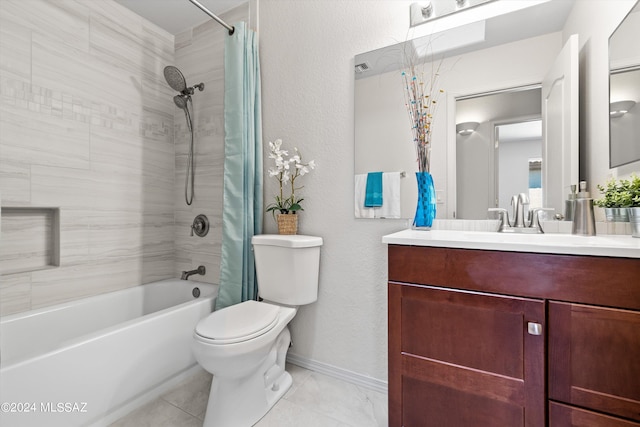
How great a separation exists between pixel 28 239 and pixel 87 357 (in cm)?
93

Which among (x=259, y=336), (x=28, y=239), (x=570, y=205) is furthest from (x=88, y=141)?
(x=570, y=205)

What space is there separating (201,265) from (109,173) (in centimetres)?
91

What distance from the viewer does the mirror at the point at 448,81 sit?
127cm

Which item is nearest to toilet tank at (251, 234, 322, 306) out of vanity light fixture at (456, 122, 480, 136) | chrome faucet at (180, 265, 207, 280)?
chrome faucet at (180, 265, 207, 280)

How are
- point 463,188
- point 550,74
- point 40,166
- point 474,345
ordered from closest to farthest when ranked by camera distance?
point 474,345 → point 550,74 → point 463,188 → point 40,166

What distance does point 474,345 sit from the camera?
975 mm

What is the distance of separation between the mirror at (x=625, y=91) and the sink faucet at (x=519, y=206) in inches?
11.9

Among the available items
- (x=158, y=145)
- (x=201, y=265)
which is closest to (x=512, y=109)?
(x=201, y=265)

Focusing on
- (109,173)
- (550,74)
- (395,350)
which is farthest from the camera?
(109,173)

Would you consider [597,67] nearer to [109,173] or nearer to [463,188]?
[463,188]

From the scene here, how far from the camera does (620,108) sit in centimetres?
103

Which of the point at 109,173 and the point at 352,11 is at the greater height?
the point at 352,11

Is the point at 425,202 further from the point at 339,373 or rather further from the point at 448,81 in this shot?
the point at 339,373

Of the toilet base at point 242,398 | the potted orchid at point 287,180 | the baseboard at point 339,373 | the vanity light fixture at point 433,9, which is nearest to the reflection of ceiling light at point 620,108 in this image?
the vanity light fixture at point 433,9
